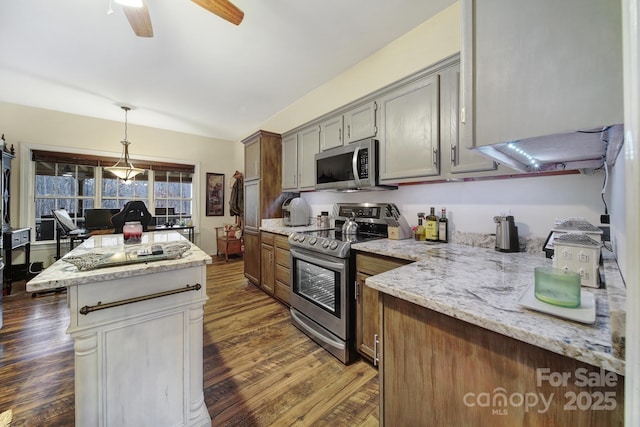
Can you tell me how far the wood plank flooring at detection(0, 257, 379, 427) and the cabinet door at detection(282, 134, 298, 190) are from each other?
1.67 meters

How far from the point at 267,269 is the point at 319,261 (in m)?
1.29

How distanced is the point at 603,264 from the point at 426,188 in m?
1.22

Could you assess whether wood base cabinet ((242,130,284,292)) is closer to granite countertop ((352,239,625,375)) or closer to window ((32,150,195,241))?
granite countertop ((352,239,625,375))

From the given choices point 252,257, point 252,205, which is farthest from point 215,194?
point 252,257

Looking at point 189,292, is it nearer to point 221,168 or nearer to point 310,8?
point 310,8

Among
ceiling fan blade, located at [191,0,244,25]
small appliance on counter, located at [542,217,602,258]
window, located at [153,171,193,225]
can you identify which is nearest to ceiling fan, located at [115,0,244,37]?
ceiling fan blade, located at [191,0,244,25]

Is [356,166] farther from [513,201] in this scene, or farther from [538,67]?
[538,67]

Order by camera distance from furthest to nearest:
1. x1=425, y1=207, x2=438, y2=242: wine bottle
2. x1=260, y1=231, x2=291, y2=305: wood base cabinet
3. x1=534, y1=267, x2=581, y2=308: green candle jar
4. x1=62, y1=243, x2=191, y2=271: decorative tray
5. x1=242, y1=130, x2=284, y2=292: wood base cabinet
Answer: x1=242, y1=130, x2=284, y2=292: wood base cabinet, x1=260, y1=231, x2=291, y2=305: wood base cabinet, x1=425, y1=207, x2=438, y2=242: wine bottle, x1=62, y1=243, x2=191, y2=271: decorative tray, x1=534, y1=267, x2=581, y2=308: green candle jar

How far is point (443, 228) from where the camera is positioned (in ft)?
6.30

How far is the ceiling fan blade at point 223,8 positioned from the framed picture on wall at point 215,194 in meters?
4.28

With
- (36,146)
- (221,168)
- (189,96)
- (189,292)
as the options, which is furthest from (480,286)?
(36,146)

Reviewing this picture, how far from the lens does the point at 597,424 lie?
569 mm

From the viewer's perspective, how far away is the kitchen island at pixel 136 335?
1.00m

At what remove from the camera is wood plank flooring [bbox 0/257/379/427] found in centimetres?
142
